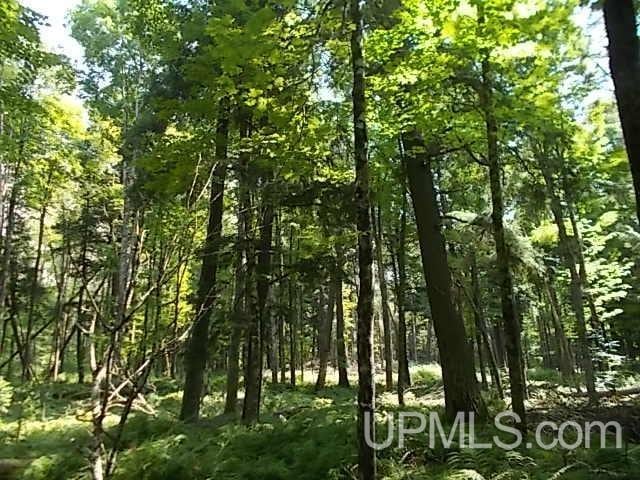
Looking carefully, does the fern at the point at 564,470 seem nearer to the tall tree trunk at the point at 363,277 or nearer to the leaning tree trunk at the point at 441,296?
the tall tree trunk at the point at 363,277

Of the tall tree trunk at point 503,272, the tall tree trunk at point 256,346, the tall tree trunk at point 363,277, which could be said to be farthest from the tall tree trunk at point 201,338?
the tall tree trunk at point 503,272

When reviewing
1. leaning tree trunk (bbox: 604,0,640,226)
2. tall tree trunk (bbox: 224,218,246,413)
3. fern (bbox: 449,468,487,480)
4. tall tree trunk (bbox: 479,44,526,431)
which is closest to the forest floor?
fern (bbox: 449,468,487,480)

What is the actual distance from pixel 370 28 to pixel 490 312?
17339mm

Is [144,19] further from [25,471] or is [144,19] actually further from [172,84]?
A: [25,471]

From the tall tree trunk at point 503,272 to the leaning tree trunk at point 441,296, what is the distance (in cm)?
103

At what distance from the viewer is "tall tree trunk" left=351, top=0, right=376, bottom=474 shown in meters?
5.34

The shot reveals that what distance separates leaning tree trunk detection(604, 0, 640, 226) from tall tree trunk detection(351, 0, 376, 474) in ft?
8.42

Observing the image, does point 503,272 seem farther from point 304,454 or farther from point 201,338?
point 201,338

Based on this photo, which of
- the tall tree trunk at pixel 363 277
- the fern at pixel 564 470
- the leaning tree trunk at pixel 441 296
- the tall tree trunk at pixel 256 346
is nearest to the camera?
the tall tree trunk at pixel 363 277

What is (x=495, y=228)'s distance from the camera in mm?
7984

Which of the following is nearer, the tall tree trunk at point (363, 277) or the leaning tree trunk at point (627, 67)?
the leaning tree trunk at point (627, 67)

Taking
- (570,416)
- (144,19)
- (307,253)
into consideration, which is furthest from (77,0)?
(570,416)

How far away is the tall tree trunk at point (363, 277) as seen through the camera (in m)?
5.34

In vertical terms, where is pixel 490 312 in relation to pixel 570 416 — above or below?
above
